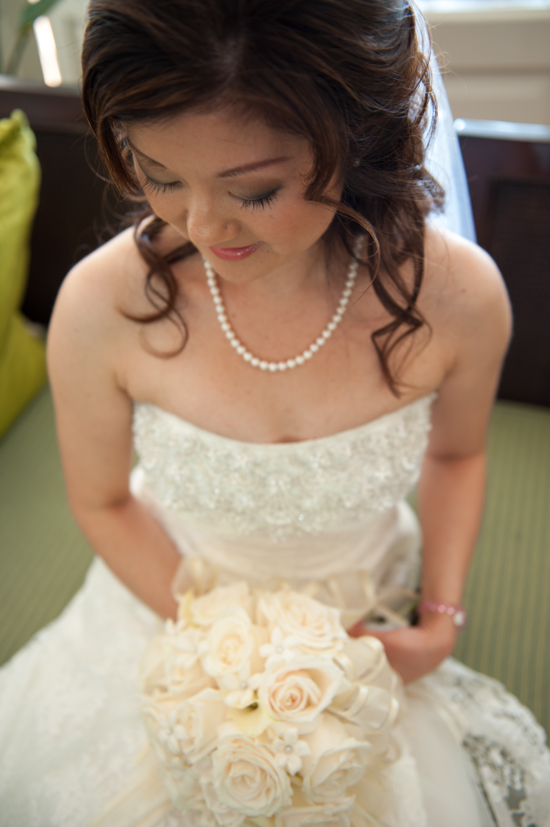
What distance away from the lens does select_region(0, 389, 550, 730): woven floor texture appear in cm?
116

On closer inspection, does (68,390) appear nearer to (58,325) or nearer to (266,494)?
(58,325)

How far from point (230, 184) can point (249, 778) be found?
0.61m

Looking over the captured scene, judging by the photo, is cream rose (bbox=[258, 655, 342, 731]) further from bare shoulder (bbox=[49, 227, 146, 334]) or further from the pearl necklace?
bare shoulder (bbox=[49, 227, 146, 334])

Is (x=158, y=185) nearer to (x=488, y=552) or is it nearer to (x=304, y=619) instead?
(x=304, y=619)

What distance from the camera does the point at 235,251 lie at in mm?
677

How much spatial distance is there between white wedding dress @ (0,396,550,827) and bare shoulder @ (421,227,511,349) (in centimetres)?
12

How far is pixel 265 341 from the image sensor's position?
88cm

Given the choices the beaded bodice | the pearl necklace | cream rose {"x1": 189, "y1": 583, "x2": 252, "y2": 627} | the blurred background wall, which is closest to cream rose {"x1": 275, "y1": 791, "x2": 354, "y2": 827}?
cream rose {"x1": 189, "y1": 583, "x2": 252, "y2": 627}

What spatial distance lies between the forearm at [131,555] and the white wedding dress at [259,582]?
69 millimetres

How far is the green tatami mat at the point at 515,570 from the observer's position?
44.8 inches

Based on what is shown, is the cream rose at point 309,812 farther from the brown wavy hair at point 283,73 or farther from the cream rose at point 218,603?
the brown wavy hair at point 283,73

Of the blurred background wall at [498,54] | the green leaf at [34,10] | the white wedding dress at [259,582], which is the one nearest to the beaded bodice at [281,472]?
the white wedding dress at [259,582]

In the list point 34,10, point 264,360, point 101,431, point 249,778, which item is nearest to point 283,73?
point 264,360

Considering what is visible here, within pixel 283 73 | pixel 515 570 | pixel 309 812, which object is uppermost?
pixel 283 73
